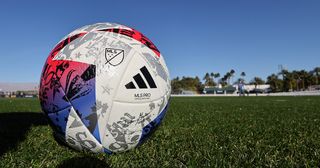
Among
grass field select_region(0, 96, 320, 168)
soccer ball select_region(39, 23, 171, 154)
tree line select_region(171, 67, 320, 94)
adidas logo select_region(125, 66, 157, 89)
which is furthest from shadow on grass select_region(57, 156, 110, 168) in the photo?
tree line select_region(171, 67, 320, 94)

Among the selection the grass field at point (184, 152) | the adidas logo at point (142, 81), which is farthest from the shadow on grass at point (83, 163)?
the adidas logo at point (142, 81)

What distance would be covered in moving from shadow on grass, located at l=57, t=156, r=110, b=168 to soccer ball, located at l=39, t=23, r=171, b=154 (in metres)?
0.18

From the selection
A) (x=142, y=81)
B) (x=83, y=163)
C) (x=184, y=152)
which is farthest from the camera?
(x=184, y=152)

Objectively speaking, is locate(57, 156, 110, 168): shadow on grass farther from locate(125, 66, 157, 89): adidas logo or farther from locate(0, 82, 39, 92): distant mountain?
locate(0, 82, 39, 92): distant mountain

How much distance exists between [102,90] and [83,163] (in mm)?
804

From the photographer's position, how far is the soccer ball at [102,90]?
3.12 meters

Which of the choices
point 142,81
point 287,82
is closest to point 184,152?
point 142,81

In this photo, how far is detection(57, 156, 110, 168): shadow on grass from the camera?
2.96m

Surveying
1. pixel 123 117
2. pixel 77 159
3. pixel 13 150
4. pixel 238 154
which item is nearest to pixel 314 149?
pixel 238 154

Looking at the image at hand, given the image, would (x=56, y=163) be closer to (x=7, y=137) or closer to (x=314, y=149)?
(x=7, y=137)

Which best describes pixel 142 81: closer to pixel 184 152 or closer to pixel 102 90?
pixel 102 90

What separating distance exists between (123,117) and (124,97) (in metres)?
0.23

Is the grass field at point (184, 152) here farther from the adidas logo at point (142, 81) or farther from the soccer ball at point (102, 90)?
the adidas logo at point (142, 81)

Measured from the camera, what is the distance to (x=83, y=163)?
3027 millimetres
